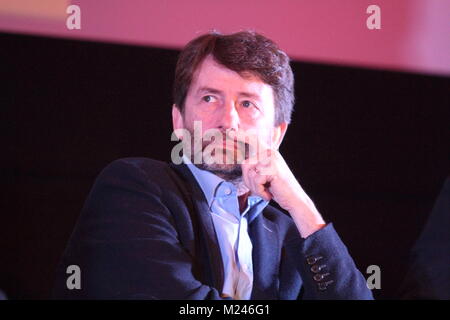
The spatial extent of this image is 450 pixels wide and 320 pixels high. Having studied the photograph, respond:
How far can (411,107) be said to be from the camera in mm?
2254

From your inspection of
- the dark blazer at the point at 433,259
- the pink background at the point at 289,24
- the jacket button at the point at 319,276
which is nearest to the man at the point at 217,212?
the jacket button at the point at 319,276

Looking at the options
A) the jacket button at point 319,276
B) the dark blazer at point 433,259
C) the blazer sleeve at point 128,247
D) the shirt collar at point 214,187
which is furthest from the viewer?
the dark blazer at point 433,259

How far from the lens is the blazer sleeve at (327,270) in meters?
1.71

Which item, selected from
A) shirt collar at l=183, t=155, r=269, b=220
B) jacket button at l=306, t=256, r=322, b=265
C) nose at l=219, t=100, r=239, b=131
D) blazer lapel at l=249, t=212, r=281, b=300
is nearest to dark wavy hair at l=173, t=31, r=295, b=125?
nose at l=219, t=100, r=239, b=131

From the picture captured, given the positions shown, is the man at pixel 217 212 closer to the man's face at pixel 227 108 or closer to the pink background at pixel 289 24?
the man's face at pixel 227 108

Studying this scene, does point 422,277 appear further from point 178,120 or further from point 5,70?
point 5,70

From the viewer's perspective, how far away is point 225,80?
1.93 m

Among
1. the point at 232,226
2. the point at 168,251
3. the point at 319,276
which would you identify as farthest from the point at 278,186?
the point at 168,251

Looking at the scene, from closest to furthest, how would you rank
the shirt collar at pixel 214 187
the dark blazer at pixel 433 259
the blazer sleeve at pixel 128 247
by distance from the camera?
the blazer sleeve at pixel 128 247, the shirt collar at pixel 214 187, the dark blazer at pixel 433 259

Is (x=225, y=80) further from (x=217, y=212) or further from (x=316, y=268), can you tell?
(x=316, y=268)
